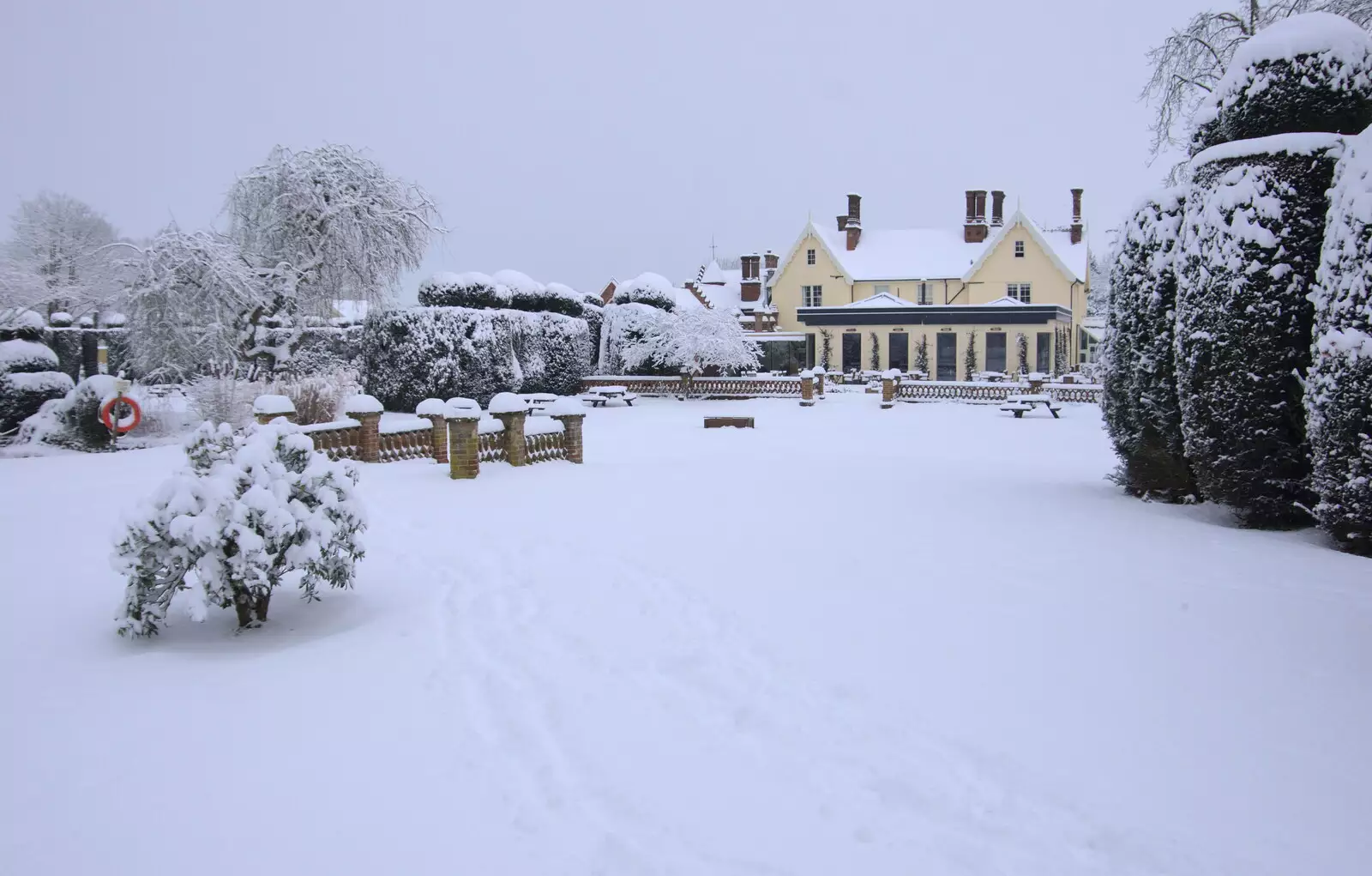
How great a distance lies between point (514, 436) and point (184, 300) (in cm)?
1129

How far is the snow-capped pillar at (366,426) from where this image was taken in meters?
12.7

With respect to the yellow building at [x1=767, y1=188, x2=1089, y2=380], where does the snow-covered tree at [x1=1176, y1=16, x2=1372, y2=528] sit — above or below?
below

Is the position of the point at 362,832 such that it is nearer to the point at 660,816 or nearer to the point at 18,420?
the point at 660,816

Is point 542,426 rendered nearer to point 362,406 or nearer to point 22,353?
point 362,406

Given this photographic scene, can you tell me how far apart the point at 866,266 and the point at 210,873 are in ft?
155

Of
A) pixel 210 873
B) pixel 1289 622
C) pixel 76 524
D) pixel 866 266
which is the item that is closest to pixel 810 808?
pixel 210 873

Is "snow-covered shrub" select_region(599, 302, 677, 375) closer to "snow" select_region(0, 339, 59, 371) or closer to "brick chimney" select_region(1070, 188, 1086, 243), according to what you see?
"snow" select_region(0, 339, 59, 371)

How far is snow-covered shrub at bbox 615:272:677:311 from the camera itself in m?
34.7

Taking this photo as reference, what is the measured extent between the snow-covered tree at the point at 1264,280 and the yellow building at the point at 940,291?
32176mm

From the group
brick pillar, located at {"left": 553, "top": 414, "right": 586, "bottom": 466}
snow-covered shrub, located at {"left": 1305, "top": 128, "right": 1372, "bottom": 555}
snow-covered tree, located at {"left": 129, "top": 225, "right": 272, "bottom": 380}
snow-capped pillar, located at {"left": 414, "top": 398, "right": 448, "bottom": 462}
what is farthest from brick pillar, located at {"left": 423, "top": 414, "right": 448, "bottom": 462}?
snow-covered shrub, located at {"left": 1305, "top": 128, "right": 1372, "bottom": 555}

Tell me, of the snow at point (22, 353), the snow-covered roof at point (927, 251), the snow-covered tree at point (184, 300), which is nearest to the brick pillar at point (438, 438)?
the snow-covered tree at point (184, 300)

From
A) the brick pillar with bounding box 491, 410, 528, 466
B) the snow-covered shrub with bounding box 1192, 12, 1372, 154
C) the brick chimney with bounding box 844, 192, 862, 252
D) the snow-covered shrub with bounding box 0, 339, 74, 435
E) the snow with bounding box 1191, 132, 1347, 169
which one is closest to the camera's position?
the snow with bounding box 1191, 132, 1347, 169

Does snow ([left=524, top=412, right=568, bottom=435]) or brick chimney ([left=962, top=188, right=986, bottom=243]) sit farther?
brick chimney ([left=962, top=188, right=986, bottom=243])

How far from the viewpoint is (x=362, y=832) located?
307 cm
